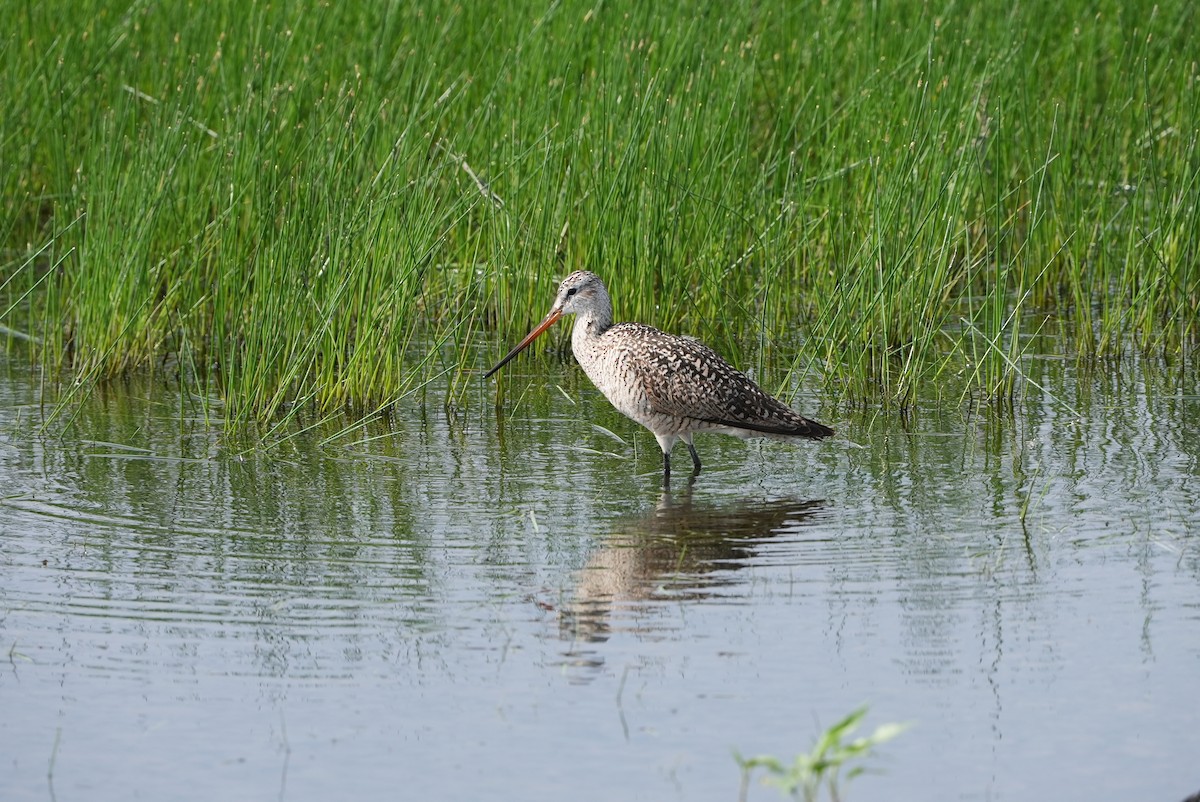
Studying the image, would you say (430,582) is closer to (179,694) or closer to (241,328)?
(179,694)

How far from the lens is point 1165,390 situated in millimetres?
8898

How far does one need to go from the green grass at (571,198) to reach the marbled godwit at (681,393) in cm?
76

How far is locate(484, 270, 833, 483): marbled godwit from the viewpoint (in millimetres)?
7562

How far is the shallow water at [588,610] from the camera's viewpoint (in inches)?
176

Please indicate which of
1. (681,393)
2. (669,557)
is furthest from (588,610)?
(681,393)

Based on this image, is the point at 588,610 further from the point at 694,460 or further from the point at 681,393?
the point at 694,460

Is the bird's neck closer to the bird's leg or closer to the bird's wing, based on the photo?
the bird's wing

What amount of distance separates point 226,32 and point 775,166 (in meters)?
3.75

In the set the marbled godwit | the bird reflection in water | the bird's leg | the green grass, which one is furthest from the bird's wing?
the green grass

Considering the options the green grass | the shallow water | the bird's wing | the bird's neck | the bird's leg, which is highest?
the green grass

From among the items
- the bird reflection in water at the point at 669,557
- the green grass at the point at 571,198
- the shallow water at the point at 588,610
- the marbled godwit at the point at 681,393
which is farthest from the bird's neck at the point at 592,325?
the bird reflection in water at the point at 669,557

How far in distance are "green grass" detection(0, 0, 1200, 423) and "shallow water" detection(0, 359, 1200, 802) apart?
68cm

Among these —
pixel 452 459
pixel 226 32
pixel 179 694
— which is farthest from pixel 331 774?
pixel 226 32

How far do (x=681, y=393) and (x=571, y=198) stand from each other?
2.28 metres
